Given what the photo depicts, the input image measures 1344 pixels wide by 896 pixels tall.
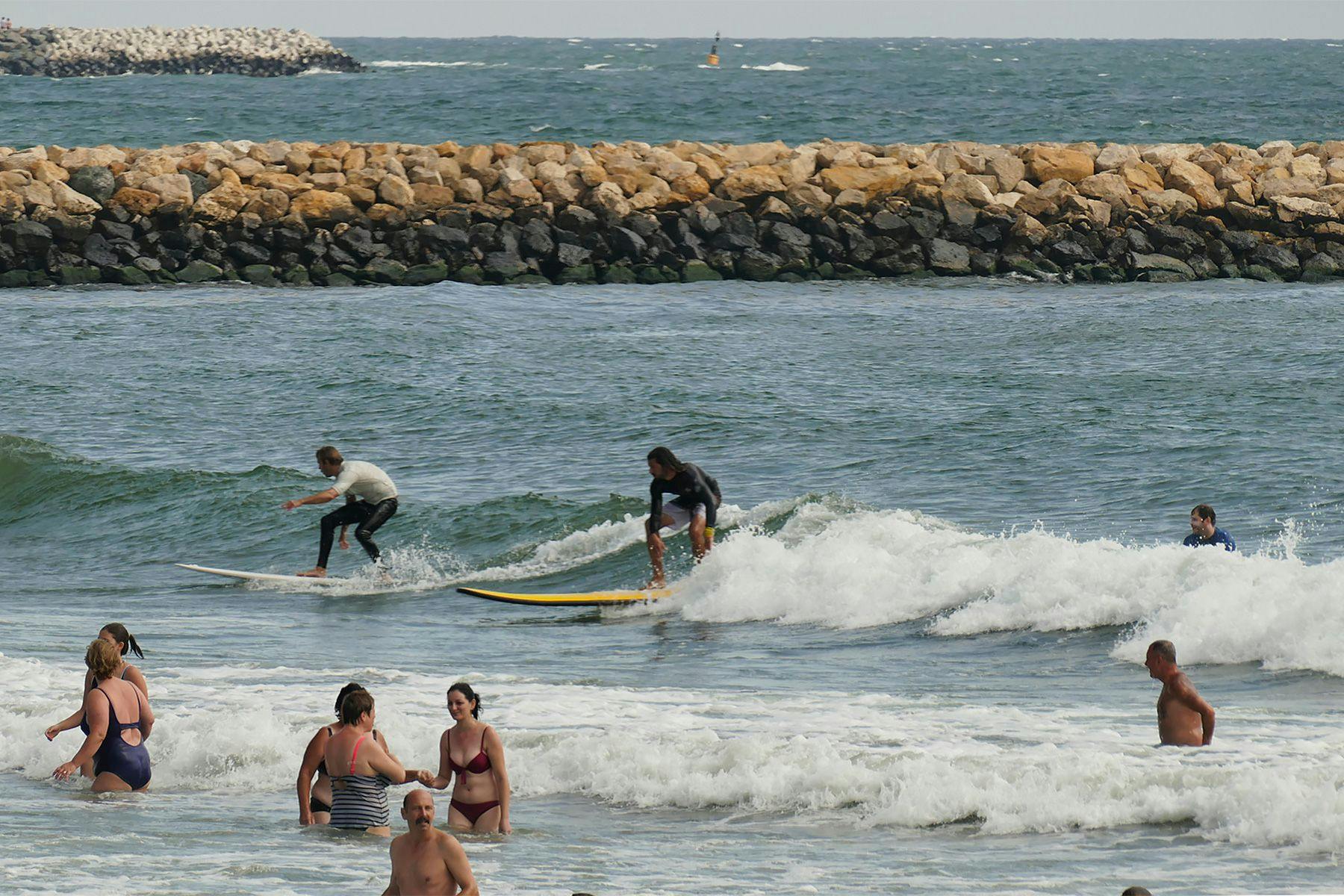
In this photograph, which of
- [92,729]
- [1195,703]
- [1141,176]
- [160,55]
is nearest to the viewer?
[92,729]

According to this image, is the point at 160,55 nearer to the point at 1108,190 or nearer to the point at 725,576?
the point at 1108,190

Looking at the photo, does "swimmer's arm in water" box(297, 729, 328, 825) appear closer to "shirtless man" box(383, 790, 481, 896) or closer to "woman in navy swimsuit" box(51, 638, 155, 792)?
"woman in navy swimsuit" box(51, 638, 155, 792)

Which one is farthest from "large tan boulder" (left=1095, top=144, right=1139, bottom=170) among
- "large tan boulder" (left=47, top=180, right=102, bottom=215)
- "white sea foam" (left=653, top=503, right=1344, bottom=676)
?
"white sea foam" (left=653, top=503, right=1344, bottom=676)

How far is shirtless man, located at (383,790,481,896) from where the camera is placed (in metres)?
7.20

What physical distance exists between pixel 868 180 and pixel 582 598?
21236 mm

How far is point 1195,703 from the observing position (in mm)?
9812

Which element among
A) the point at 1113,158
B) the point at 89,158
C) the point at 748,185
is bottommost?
the point at 89,158

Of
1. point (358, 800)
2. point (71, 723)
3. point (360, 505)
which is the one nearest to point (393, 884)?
point (358, 800)

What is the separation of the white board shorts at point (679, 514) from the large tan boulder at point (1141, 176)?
21936mm

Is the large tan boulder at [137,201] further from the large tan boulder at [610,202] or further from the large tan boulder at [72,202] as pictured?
the large tan boulder at [610,202]

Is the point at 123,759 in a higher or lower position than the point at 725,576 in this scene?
higher

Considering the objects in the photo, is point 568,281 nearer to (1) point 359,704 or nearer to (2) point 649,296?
(2) point 649,296

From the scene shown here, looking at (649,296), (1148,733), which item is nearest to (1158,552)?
(1148,733)

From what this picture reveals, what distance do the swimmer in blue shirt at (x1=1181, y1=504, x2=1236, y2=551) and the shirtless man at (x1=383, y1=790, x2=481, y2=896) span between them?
27.7ft
